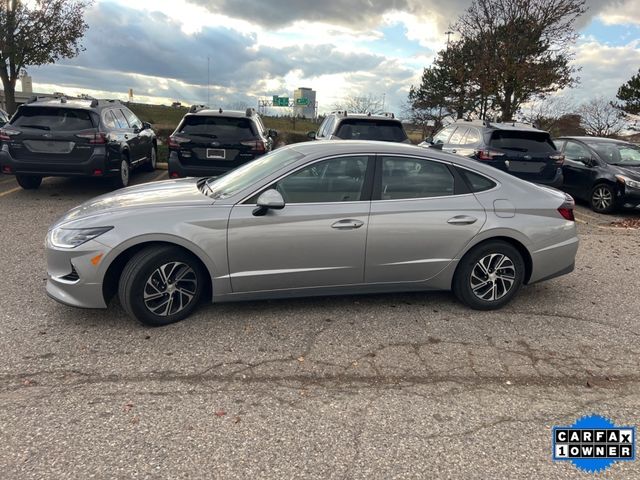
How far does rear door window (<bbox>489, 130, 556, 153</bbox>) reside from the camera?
27.9 feet

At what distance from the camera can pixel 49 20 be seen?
15.4 m

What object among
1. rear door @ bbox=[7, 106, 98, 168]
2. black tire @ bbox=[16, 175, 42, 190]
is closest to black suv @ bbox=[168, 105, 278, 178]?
rear door @ bbox=[7, 106, 98, 168]

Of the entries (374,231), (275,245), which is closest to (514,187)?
(374,231)

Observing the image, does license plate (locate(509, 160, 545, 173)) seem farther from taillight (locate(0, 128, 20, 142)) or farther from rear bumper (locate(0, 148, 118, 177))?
taillight (locate(0, 128, 20, 142))

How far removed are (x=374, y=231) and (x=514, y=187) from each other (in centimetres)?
149

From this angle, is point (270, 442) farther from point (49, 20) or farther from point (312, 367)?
point (49, 20)

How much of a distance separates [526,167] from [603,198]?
240 cm

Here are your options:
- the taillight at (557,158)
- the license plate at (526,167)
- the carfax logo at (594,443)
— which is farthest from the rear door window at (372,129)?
the carfax logo at (594,443)

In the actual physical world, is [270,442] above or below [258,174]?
below

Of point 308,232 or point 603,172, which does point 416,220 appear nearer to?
point 308,232

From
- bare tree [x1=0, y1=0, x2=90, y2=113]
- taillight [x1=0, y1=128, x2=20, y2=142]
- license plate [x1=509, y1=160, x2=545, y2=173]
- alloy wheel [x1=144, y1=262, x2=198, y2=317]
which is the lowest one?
alloy wheel [x1=144, y1=262, x2=198, y2=317]

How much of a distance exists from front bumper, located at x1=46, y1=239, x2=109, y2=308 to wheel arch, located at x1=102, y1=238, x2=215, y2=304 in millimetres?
63

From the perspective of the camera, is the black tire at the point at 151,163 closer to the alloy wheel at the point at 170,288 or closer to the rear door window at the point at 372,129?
the rear door window at the point at 372,129

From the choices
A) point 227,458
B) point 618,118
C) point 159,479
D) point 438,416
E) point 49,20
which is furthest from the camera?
point 618,118
